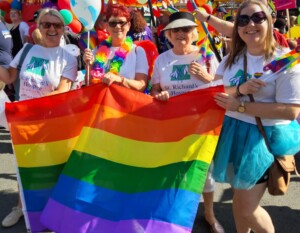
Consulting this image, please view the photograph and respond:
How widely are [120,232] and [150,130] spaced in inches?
26.9

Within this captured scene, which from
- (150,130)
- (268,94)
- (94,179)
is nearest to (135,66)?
(150,130)

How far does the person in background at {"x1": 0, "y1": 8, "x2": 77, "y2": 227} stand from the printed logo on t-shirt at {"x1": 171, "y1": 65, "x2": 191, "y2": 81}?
0.79 metres

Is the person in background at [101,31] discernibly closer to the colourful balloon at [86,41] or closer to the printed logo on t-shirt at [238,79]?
the colourful balloon at [86,41]

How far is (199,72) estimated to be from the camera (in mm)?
2766

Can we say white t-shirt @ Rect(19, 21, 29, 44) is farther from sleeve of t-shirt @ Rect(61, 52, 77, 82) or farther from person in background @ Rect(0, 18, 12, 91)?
sleeve of t-shirt @ Rect(61, 52, 77, 82)

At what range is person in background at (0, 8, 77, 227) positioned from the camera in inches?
117

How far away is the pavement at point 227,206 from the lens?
330 cm

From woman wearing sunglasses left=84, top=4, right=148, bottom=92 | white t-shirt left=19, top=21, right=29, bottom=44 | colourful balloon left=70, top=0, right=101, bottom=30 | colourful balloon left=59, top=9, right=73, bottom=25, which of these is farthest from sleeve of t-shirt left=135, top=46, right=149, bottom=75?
white t-shirt left=19, top=21, right=29, bottom=44

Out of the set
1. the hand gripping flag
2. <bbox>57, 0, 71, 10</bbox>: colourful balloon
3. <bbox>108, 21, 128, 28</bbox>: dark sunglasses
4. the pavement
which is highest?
<bbox>57, 0, 71, 10</bbox>: colourful balloon

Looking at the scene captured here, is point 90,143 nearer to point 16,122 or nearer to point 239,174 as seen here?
point 16,122

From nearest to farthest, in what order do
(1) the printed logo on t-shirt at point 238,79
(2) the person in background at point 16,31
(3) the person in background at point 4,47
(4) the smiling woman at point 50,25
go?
(1) the printed logo on t-shirt at point 238,79
(4) the smiling woman at point 50,25
(3) the person in background at point 4,47
(2) the person in background at point 16,31

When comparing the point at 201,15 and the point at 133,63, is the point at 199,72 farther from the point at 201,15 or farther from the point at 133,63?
the point at 201,15

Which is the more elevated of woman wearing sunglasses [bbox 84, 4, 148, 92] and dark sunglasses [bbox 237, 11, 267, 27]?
dark sunglasses [bbox 237, 11, 267, 27]

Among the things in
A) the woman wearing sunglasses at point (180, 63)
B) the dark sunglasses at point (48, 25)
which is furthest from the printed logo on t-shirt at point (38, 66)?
the woman wearing sunglasses at point (180, 63)
